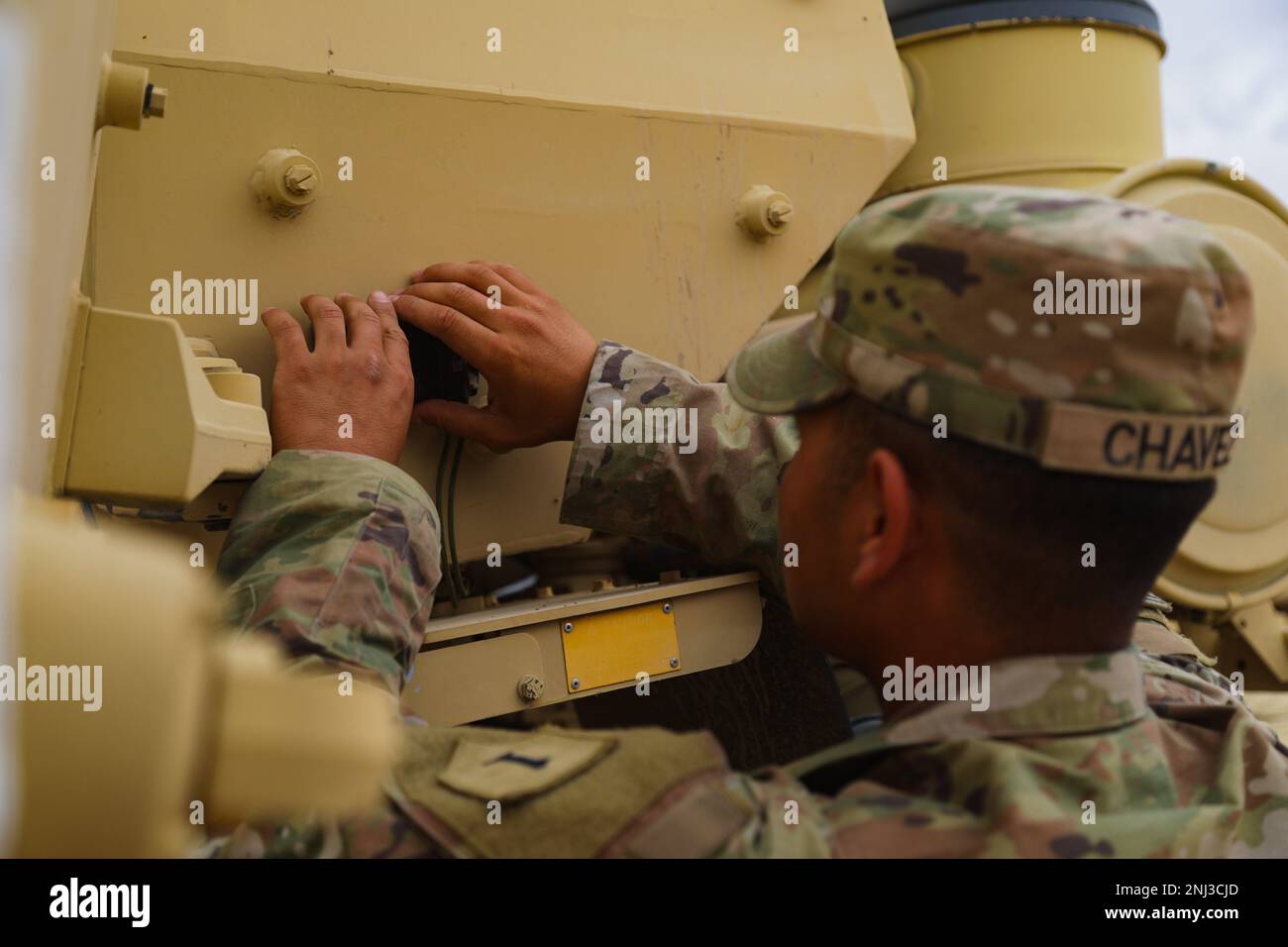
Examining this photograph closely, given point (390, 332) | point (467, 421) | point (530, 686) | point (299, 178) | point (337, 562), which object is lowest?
point (530, 686)

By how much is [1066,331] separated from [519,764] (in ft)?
1.69

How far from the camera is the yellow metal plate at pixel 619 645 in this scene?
1648 mm

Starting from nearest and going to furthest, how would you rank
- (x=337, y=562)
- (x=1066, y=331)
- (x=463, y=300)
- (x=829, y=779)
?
(x=1066, y=331), (x=829, y=779), (x=337, y=562), (x=463, y=300)

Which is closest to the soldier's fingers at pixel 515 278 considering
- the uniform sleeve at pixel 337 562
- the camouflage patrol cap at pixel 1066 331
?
the uniform sleeve at pixel 337 562

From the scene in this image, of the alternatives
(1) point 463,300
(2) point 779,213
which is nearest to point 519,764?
(1) point 463,300

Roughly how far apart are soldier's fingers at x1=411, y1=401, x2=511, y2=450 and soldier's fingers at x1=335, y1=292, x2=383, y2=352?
0.38ft

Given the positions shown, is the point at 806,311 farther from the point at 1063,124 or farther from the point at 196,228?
the point at 196,228

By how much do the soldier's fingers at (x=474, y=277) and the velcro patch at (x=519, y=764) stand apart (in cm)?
72

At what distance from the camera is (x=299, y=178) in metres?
1.58

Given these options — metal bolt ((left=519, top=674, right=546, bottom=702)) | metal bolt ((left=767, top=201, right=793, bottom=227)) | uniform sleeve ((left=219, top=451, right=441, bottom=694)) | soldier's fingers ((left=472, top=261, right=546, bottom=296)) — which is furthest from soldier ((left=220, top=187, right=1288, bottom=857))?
metal bolt ((left=767, top=201, right=793, bottom=227))

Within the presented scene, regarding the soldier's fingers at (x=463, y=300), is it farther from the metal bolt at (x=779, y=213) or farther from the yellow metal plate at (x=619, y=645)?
the metal bolt at (x=779, y=213)

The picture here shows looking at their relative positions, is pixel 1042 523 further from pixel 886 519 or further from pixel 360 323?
pixel 360 323

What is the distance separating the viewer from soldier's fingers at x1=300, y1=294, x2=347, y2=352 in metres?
1.58
